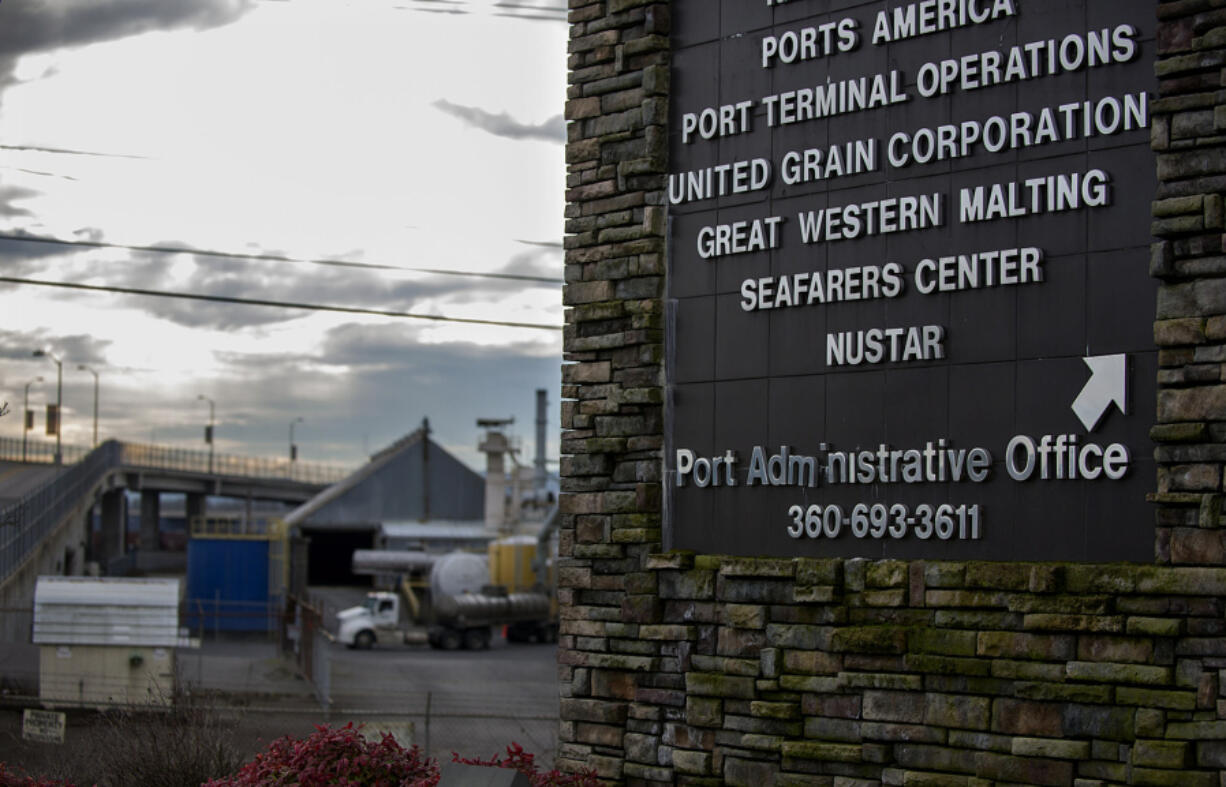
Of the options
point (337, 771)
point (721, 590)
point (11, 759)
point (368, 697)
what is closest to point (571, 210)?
point (721, 590)

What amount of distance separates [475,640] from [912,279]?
131 feet

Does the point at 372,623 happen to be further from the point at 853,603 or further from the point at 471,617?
the point at 853,603

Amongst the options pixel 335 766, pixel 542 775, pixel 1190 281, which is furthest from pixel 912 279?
pixel 335 766

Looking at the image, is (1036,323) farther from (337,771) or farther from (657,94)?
(337,771)

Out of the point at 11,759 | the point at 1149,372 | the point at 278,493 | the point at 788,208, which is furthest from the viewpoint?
the point at 278,493

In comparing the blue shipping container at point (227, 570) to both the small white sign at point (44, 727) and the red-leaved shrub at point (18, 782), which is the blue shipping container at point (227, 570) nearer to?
the small white sign at point (44, 727)

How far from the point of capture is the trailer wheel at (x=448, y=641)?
151 feet

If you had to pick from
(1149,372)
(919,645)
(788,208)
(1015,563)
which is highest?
(788,208)

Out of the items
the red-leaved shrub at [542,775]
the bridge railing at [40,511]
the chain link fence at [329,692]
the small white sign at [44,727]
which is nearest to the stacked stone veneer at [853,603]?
the red-leaved shrub at [542,775]

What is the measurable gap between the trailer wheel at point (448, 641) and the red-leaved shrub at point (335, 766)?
36.9 meters

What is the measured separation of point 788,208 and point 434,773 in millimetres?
4703

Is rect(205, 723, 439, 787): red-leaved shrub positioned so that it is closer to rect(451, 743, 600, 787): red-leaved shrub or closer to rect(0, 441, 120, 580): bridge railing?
rect(451, 743, 600, 787): red-leaved shrub

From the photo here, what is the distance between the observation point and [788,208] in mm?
9258

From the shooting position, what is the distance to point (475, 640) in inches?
1843
